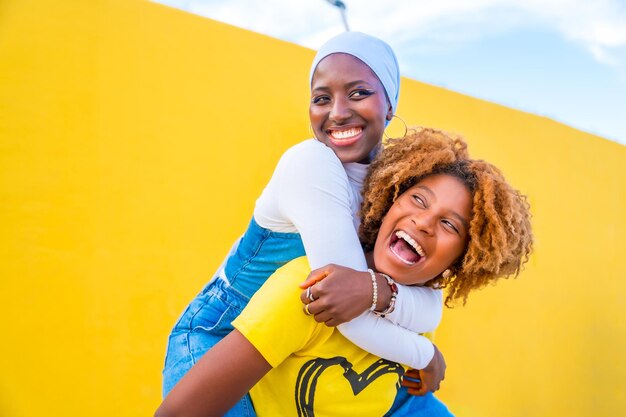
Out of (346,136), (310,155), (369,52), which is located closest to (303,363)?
(310,155)

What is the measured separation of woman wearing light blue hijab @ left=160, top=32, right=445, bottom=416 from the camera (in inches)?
45.5

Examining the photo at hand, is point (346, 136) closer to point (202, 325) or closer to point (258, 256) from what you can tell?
point (258, 256)

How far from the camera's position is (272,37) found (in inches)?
128

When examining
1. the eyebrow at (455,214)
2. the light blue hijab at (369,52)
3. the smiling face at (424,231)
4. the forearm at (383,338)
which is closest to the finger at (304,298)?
the forearm at (383,338)

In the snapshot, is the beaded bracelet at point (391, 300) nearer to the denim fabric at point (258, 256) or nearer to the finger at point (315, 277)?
the finger at point (315, 277)

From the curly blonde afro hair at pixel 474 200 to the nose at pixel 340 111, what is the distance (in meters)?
0.16

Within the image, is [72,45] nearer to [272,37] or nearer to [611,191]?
[272,37]

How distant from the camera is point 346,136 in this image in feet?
5.25

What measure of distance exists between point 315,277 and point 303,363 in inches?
7.8

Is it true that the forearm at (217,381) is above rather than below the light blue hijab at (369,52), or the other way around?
below

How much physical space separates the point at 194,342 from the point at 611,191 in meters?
4.01

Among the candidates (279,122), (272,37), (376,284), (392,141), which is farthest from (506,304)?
(376,284)

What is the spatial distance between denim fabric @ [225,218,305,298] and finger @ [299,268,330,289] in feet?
0.94

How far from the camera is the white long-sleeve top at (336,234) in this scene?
122 cm
